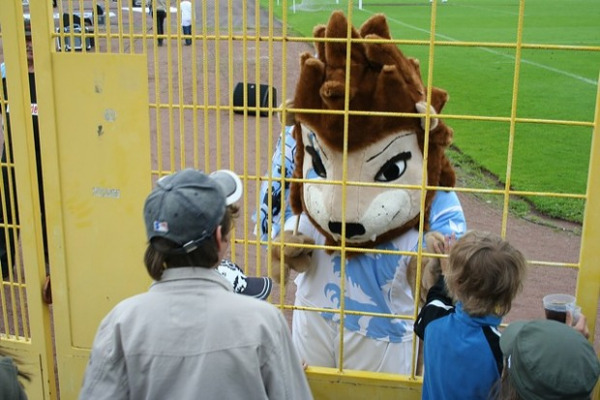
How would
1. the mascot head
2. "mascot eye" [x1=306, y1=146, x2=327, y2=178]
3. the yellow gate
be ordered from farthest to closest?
"mascot eye" [x1=306, y1=146, x2=327, y2=178], the mascot head, the yellow gate

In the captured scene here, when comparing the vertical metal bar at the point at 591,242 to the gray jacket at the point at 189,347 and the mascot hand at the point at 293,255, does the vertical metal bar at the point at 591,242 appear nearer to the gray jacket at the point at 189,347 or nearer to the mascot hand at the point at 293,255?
the mascot hand at the point at 293,255

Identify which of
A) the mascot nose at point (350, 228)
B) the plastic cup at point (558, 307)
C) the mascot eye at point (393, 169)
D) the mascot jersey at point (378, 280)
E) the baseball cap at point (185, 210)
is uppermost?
the baseball cap at point (185, 210)

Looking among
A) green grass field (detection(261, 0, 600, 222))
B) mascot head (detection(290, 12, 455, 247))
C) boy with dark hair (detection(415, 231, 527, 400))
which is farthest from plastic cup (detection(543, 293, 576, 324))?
mascot head (detection(290, 12, 455, 247))

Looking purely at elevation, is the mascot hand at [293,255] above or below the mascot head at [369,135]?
below

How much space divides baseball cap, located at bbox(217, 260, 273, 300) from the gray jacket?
2.12 ft

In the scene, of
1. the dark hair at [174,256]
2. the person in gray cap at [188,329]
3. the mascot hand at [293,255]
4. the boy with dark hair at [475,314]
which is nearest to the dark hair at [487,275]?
the boy with dark hair at [475,314]

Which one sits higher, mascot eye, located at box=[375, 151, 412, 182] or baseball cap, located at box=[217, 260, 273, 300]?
mascot eye, located at box=[375, 151, 412, 182]

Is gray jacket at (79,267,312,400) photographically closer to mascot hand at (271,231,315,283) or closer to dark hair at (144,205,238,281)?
dark hair at (144,205,238,281)

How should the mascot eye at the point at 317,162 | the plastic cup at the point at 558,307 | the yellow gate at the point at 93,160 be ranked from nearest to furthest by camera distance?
1. the plastic cup at the point at 558,307
2. the yellow gate at the point at 93,160
3. the mascot eye at the point at 317,162

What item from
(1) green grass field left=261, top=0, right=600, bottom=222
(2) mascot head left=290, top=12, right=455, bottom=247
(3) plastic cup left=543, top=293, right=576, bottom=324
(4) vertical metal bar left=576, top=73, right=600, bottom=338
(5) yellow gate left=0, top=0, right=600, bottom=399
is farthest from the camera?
(1) green grass field left=261, top=0, right=600, bottom=222

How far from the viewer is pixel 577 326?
2402 mm

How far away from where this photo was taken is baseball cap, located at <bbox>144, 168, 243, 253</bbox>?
5.82 ft

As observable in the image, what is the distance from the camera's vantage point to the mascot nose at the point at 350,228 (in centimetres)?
323

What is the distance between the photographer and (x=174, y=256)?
1.81m
